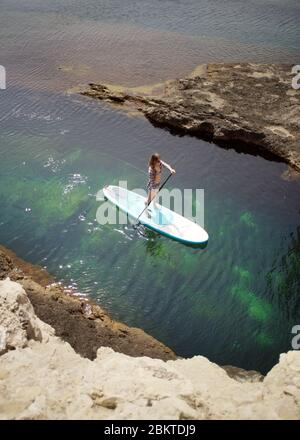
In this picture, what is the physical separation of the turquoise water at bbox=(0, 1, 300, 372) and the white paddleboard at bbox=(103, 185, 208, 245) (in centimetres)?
29

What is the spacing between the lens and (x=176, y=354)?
8.03 m

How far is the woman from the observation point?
34.2ft

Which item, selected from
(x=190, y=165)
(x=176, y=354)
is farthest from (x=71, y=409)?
(x=190, y=165)

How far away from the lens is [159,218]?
436 inches

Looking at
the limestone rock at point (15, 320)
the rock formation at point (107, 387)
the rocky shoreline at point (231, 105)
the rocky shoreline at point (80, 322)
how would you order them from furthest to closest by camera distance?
the rocky shoreline at point (231, 105), the rocky shoreline at point (80, 322), the limestone rock at point (15, 320), the rock formation at point (107, 387)

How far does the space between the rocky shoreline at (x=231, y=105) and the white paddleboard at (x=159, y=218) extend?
4624 millimetres

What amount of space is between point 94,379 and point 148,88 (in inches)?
607

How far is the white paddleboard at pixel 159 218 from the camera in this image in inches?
414

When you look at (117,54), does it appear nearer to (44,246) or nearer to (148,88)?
(148,88)

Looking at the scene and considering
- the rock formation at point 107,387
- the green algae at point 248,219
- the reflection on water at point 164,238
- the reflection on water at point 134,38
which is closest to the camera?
the rock formation at point 107,387

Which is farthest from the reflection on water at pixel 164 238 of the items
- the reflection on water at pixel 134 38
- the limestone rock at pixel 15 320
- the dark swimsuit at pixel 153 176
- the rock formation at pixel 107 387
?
the reflection on water at pixel 134 38

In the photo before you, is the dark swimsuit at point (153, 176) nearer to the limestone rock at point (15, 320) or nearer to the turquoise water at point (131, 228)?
the turquoise water at point (131, 228)

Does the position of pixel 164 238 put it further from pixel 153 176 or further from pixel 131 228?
pixel 153 176

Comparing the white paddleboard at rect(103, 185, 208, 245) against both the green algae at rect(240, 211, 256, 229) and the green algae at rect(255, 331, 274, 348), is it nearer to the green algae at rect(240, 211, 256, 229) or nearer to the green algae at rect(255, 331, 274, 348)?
the green algae at rect(240, 211, 256, 229)
